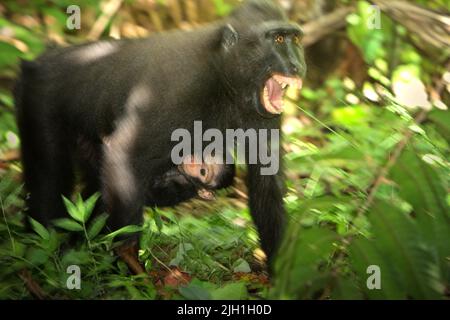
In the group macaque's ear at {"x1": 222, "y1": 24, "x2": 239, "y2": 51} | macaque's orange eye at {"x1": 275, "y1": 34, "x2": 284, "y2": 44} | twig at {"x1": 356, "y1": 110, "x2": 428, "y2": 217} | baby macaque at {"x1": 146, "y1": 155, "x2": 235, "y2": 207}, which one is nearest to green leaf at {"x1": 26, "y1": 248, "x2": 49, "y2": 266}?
baby macaque at {"x1": 146, "y1": 155, "x2": 235, "y2": 207}

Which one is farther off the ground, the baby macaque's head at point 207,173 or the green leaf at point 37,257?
the baby macaque's head at point 207,173

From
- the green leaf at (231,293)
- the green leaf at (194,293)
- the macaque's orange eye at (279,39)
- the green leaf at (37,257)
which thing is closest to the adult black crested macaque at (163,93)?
the macaque's orange eye at (279,39)

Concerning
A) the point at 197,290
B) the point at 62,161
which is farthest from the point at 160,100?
the point at 197,290

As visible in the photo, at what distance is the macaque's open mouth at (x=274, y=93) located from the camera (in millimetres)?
4414

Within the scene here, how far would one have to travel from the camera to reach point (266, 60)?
4.43 meters

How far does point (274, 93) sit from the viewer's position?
4500 mm

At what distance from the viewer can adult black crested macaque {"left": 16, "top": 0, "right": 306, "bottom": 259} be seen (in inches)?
169

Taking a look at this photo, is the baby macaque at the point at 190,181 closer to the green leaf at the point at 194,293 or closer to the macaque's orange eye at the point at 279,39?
the macaque's orange eye at the point at 279,39

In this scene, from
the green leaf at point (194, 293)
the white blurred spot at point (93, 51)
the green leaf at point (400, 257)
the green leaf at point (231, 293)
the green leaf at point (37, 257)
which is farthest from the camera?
the white blurred spot at point (93, 51)

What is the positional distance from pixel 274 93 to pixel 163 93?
83cm

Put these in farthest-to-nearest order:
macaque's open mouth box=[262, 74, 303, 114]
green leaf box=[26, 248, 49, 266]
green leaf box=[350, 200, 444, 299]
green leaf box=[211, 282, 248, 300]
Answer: macaque's open mouth box=[262, 74, 303, 114] → green leaf box=[26, 248, 49, 266] → green leaf box=[211, 282, 248, 300] → green leaf box=[350, 200, 444, 299]

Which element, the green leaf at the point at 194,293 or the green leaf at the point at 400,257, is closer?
the green leaf at the point at 400,257

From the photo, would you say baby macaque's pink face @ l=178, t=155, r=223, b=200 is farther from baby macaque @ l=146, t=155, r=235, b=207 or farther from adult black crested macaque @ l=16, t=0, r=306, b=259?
adult black crested macaque @ l=16, t=0, r=306, b=259

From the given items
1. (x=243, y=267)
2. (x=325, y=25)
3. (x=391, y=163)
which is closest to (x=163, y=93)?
(x=243, y=267)
